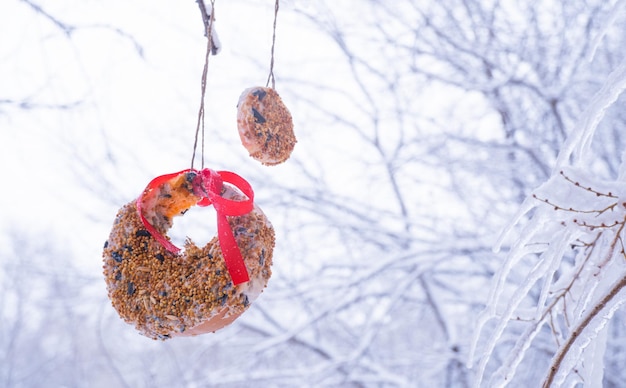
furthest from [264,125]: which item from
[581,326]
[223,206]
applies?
[581,326]

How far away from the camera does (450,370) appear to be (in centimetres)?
312

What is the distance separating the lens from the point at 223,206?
0.81 meters

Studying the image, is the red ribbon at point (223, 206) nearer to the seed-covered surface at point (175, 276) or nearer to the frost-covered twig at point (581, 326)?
the seed-covered surface at point (175, 276)

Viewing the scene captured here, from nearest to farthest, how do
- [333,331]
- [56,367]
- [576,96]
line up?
1. [576,96]
2. [333,331]
3. [56,367]

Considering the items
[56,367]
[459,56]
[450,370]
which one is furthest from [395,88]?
[56,367]

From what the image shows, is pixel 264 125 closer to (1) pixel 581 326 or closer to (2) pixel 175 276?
(2) pixel 175 276

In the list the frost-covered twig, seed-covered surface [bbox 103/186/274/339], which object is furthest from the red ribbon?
the frost-covered twig

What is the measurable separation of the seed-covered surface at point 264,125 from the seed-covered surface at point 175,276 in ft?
0.31

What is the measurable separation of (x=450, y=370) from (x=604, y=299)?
8.59 feet

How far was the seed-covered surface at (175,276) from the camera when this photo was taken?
825 millimetres

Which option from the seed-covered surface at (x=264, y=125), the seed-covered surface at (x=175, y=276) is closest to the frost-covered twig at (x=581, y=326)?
the seed-covered surface at (x=175, y=276)

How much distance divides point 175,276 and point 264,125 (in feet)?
0.89

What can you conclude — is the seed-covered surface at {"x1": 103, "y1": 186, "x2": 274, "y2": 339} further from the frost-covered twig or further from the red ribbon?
the frost-covered twig

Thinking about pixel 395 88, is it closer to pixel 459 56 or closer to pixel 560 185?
pixel 459 56
